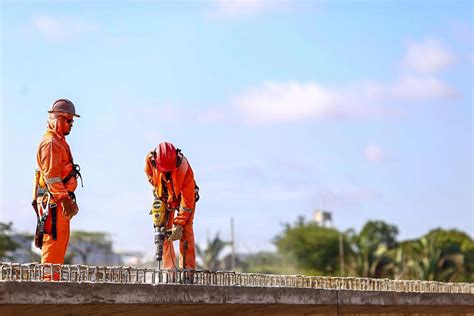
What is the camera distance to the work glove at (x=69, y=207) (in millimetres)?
23406

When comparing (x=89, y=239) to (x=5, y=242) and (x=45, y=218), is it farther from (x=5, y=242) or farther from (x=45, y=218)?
(x=45, y=218)

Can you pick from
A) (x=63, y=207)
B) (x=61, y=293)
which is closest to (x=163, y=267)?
(x=63, y=207)

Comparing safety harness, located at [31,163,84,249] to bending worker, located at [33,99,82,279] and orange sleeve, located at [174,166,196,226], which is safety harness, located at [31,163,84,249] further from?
orange sleeve, located at [174,166,196,226]

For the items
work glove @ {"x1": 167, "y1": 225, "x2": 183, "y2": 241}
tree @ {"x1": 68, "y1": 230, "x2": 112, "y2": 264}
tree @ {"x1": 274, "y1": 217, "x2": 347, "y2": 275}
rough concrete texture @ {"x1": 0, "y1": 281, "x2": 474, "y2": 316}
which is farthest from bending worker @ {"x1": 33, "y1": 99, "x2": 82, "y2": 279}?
tree @ {"x1": 68, "y1": 230, "x2": 112, "y2": 264}

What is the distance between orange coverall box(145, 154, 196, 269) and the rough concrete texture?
154 cm

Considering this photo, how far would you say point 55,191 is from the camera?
76.8 ft

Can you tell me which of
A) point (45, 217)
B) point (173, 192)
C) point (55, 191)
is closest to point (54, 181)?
point (55, 191)

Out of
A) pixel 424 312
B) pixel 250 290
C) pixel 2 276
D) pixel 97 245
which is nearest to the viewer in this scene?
pixel 2 276

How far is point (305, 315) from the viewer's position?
1125 inches

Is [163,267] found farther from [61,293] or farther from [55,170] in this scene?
[61,293]

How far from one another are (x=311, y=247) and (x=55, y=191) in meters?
133

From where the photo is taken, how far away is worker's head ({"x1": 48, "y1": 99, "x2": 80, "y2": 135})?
937 inches

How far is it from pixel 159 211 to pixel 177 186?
61 cm

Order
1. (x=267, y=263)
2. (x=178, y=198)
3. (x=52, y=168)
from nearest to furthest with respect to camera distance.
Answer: (x=52, y=168) < (x=178, y=198) < (x=267, y=263)
